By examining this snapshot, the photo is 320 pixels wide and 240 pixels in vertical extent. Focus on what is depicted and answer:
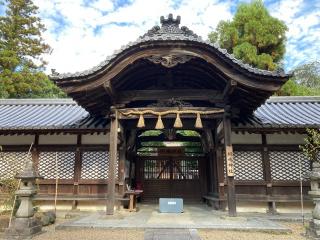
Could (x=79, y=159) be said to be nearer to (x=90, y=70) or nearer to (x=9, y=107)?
(x=90, y=70)

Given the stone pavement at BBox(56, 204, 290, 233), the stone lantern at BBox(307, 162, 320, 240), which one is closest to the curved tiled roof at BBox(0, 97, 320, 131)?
the stone lantern at BBox(307, 162, 320, 240)

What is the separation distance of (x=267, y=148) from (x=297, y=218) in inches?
103

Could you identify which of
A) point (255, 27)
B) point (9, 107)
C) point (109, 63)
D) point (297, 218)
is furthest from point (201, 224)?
point (255, 27)

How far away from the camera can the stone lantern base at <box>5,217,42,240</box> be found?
6.95m

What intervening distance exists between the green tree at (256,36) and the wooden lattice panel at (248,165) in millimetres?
16922

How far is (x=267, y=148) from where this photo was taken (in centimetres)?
1094

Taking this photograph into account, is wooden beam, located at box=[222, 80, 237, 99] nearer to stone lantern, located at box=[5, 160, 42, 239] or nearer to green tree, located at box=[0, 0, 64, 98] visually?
stone lantern, located at box=[5, 160, 42, 239]

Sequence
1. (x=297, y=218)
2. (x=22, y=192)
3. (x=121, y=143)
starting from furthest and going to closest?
(x=121, y=143), (x=297, y=218), (x=22, y=192)

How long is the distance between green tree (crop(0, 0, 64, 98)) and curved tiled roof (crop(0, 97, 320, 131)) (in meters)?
13.0

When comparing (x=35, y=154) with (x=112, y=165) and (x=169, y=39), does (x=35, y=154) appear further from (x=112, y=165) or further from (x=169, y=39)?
(x=169, y=39)

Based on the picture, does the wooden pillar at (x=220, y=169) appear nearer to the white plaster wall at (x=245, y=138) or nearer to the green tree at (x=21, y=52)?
the white plaster wall at (x=245, y=138)

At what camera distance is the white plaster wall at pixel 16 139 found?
11.6 meters

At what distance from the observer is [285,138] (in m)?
11.1

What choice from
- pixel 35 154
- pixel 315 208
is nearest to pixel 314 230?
pixel 315 208
